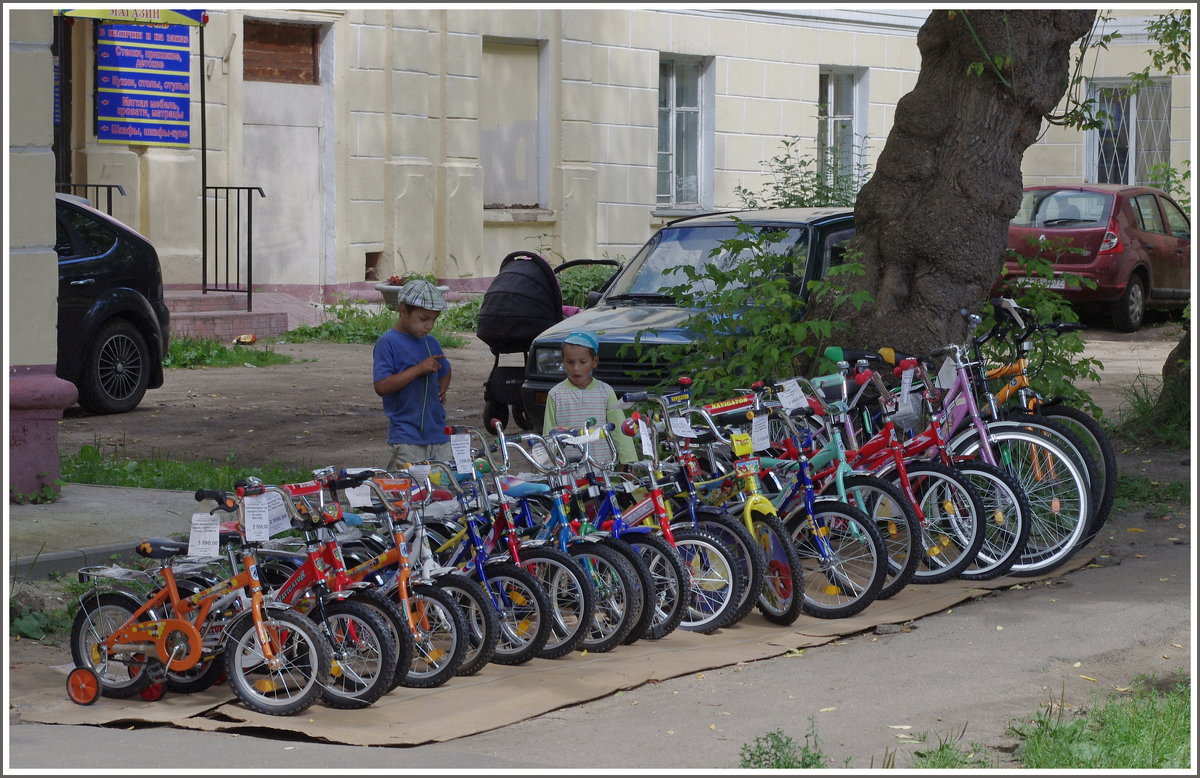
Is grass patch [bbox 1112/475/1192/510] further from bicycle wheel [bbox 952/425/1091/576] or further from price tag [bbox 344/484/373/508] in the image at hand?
price tag [bbox 344/484/373/508]

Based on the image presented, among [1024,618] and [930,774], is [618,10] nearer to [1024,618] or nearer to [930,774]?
[1024,618]

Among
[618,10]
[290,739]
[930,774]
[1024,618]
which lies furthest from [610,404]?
[618,10]

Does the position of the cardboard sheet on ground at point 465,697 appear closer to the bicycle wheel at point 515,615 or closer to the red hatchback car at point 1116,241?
the bicycle wheel at point 515,615

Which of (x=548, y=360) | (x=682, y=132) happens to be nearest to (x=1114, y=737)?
(x=548, y=360)

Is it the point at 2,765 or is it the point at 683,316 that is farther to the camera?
the point at 683,316

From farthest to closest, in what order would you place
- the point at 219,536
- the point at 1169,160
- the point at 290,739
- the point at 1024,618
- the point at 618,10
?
the point at 1169,160, the point at 618,10, the point at 1024,618, the point at 219,536, the point at 290,739

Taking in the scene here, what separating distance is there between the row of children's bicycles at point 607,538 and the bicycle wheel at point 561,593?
0.4 inches

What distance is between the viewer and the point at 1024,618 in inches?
283

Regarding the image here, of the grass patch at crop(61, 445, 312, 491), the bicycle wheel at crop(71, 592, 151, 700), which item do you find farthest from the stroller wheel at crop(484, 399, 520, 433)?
the bicycle wheel at crop(71, 592, 151, 700)

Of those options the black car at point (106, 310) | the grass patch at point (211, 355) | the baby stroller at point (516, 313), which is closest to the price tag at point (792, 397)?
the baby stroller at point (516, 313)

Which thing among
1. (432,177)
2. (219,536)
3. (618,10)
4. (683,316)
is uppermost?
(618,10)

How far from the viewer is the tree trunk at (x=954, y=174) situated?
9312 millimetres

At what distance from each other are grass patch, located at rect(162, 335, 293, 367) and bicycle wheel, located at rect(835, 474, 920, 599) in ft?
33.1

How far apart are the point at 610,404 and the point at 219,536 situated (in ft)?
7.63
